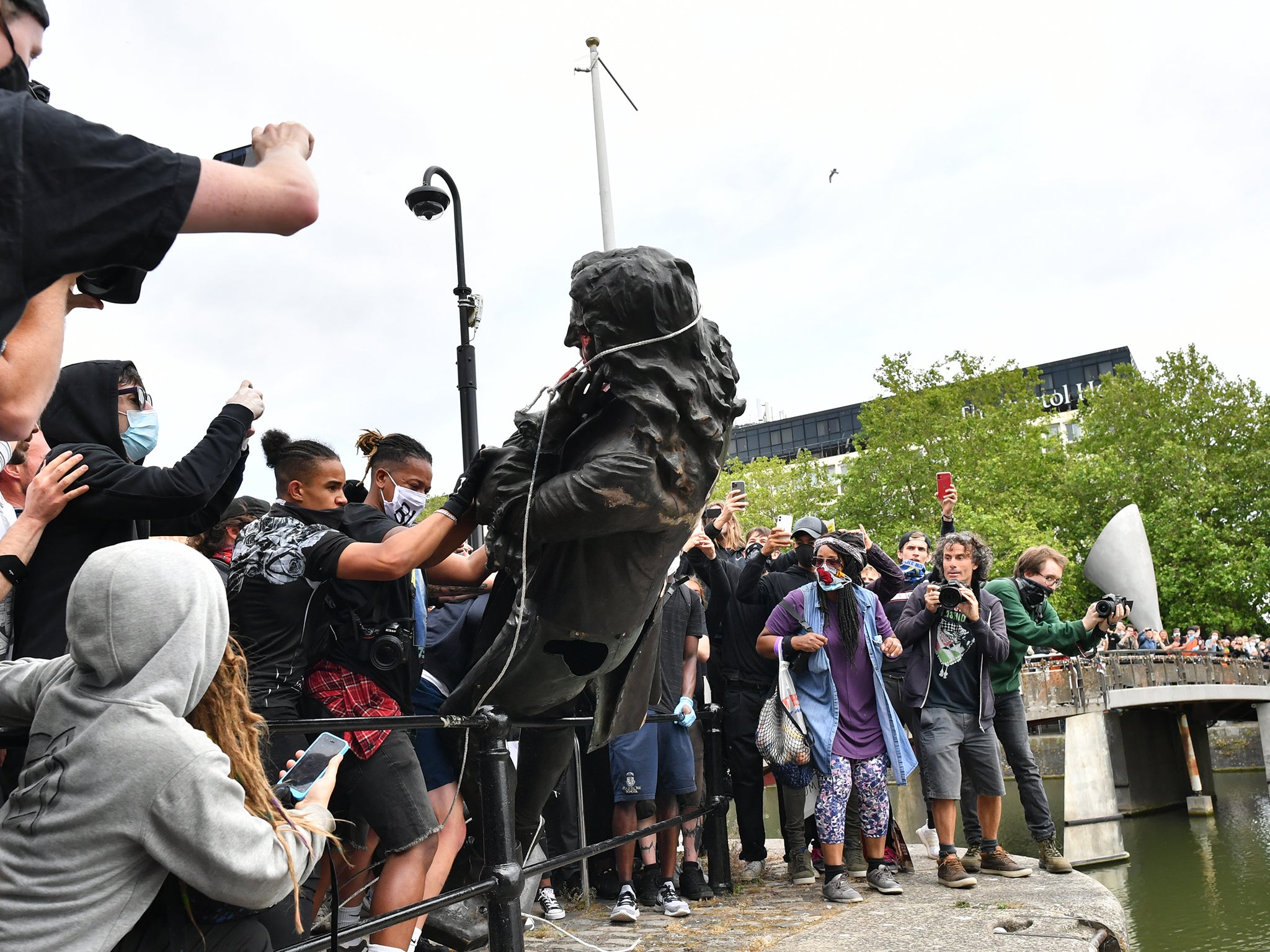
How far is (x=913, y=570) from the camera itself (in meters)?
8.45

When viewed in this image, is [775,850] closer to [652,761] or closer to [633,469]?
[652,761]

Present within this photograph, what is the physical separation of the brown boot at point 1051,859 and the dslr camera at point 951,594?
163 cm

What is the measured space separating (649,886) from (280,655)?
305cm

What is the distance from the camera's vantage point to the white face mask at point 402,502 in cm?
385

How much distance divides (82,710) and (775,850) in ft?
21.7

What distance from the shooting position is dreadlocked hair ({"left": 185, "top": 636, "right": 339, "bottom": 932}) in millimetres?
2029

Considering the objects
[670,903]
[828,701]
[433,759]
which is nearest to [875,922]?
[670,903]

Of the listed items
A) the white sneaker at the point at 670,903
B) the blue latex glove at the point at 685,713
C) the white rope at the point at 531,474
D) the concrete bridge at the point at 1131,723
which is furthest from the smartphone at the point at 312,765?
the concrete bridge at the point at 1131,723

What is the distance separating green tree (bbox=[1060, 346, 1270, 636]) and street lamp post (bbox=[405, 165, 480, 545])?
3006 centimetres

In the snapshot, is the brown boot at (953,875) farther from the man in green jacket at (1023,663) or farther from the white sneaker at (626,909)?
the white sneaker at (626,909)

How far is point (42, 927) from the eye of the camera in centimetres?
182

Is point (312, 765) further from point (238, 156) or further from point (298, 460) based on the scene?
point (298, 460)

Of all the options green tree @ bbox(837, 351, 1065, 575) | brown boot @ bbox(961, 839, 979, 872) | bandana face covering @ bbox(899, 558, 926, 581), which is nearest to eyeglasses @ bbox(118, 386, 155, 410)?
brown boot @ bbox(961, 839, 979, 872)

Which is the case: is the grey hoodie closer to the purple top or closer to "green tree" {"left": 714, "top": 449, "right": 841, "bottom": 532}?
the purple top
